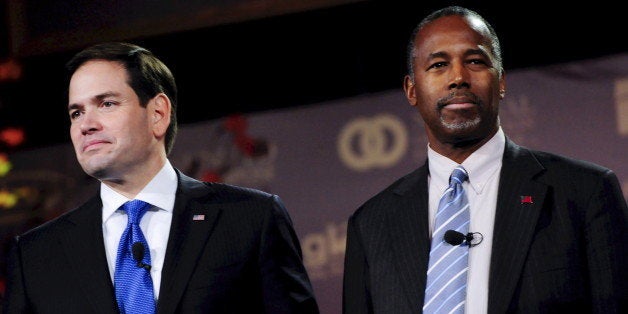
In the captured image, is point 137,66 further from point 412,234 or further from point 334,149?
point 334,149

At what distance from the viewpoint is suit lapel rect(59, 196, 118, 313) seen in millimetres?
2434

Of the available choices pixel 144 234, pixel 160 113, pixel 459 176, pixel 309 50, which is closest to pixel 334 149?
pixel 309 50

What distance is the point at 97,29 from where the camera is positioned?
4.21 metres

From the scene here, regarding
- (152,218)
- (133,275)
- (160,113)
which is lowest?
(133,275)

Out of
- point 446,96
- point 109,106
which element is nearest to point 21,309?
point 109,106

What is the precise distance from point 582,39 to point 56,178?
7.67ft

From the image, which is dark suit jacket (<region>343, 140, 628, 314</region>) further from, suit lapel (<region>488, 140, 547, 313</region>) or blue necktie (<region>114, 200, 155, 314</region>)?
blue necktie (<region>114, 200, 155, 314</region>)

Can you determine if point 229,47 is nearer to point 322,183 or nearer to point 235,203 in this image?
point 322,183

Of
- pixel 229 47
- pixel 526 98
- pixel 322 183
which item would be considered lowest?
pixel 322 183

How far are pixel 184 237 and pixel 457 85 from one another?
2.62ft

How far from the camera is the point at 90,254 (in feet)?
8.26

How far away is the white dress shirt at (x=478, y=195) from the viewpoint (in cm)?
221

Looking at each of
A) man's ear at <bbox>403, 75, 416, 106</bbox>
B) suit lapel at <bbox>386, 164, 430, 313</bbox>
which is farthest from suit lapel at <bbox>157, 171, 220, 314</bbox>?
man's ear at <bbox>403, 75, 416, 106</bbox>

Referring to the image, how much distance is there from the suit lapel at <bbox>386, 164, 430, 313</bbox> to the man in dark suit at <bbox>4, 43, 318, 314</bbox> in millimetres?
333
